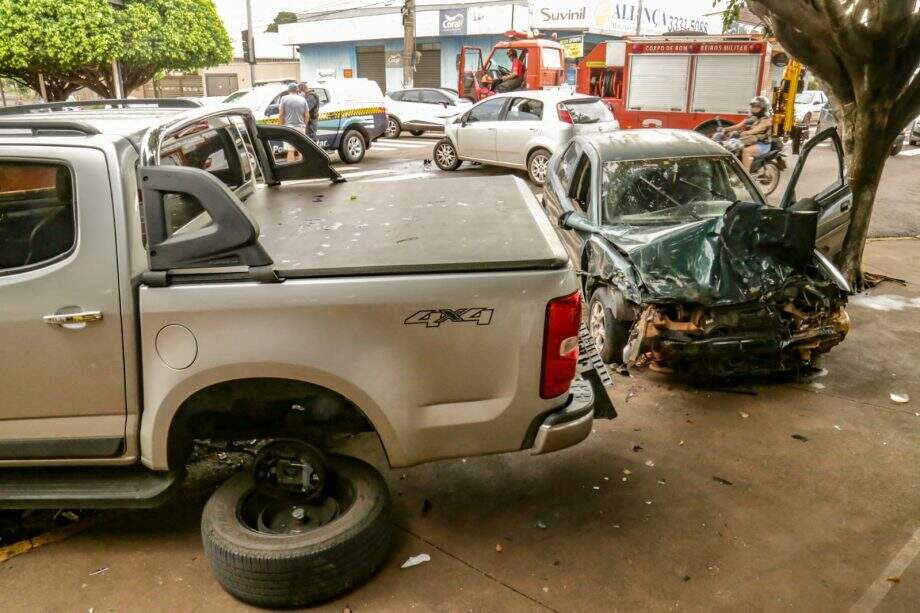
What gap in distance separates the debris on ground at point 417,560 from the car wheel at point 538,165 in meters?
10.1

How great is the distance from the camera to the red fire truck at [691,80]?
52.6 feet

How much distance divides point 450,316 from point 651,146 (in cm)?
408

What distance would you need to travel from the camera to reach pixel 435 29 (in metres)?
32.5

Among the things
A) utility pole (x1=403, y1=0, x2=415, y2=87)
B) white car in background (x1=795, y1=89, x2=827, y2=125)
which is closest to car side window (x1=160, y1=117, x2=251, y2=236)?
utility pole (x1=403, y1=0, x2=415, y2=87)

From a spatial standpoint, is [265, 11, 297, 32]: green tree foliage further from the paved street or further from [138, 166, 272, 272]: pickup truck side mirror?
[138, 166, 272, 272]: pickup truck side mirror

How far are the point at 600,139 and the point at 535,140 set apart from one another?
6467 mm

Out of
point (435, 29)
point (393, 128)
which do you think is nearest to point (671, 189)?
point (393, 128)

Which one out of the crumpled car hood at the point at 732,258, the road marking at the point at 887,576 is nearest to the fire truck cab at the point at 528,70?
the crumpled car hood at the point at 732,258

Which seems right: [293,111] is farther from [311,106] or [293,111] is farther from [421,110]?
[421,110]

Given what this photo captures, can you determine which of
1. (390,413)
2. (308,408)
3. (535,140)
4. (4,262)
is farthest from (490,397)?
(535,140)

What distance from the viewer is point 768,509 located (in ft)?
11.8

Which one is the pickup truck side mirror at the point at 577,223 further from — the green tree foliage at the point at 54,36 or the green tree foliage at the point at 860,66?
the green tree foliage at the point at 54,36

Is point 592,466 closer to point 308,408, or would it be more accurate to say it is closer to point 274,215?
point 308,408

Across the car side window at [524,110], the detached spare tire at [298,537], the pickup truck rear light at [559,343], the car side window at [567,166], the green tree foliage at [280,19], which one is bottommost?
the detached spare tire at [298,537]
